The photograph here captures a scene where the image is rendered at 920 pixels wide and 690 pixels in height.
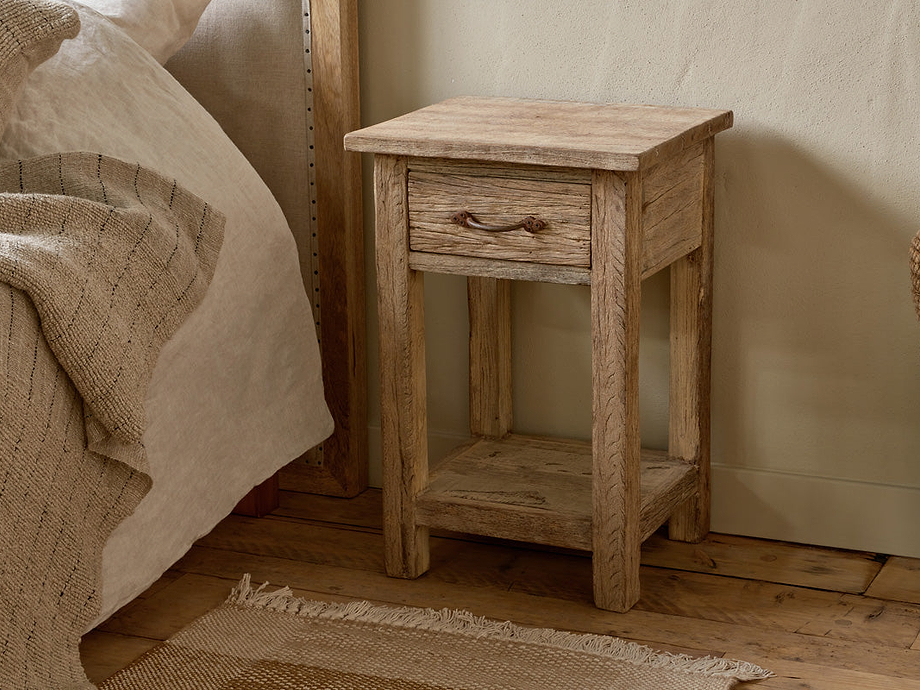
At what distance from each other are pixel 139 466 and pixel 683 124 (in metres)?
0.82

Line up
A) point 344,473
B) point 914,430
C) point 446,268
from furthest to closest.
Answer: point 344,473, point 914,430, point 446,268

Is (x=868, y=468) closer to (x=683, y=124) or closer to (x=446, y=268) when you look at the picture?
(x=683, y=124)

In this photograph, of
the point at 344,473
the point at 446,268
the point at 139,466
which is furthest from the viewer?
the point at 344,473

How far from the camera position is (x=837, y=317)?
1812 mm

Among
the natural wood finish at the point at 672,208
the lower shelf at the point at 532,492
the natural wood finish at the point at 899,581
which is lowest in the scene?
the natural wood finish at the point at 899,581

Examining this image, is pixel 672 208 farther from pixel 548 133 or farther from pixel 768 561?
pixel 768 561

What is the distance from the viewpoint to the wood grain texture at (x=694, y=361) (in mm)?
1789

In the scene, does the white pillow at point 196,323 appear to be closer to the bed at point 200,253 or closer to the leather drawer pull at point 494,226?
the bed at point 200,253

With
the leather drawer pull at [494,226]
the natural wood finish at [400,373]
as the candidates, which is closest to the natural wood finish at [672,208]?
the leather drawer pull at [494,226]

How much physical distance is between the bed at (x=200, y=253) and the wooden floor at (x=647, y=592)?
131 millimetres

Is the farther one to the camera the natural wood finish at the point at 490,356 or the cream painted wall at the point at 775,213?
the natural wood finish at the point at 490,356

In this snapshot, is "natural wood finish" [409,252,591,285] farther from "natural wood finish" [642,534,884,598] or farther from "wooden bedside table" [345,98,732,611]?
"natural wood finish" [642,534,884,598]

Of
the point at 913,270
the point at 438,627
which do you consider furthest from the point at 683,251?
the point at 438,627

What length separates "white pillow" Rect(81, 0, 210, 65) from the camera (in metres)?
1.81
